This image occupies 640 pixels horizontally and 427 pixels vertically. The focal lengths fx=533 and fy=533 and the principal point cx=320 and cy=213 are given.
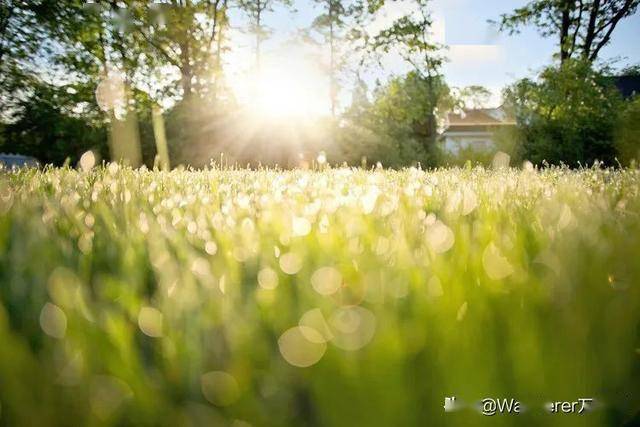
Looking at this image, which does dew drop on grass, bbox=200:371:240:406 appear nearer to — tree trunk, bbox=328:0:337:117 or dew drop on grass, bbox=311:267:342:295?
dew drop on grass, bbox=311:267:342:295

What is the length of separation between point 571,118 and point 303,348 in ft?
90.1

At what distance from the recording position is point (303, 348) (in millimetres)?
734

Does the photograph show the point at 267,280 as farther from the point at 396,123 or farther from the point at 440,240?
the point at 396,123

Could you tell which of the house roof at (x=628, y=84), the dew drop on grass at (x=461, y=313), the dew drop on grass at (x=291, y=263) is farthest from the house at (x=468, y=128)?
the dew drop on grass at (x=461, y=313)

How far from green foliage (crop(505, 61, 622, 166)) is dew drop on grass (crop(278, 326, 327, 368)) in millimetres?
25193

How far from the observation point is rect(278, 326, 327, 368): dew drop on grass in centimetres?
72

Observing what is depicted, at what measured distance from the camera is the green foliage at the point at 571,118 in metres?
24.4

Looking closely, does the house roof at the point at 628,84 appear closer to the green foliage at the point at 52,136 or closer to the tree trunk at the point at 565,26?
the tree trunk at the point at 565,26

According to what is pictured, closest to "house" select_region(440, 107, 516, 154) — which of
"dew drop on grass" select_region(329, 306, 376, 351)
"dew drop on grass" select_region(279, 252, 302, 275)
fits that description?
"dew drop on grass" select_region(279, 252, 302, 275)

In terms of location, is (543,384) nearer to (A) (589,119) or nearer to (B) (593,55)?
(A) (589,119)

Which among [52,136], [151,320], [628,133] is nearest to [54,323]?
[151,320]

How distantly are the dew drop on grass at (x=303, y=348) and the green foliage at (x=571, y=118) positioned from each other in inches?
992

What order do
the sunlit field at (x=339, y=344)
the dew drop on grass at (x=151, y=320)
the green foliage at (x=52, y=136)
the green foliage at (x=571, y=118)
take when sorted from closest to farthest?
1. the sunlit field at (x=339, y=344)
2. the dew drop on grass at (x=151, y=320)
3. the green foliage at (x=52, y=136)
4. the green foliage at (x=571, y=118)

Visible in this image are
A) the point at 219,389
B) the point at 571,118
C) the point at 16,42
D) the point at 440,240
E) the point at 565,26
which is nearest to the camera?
the point at 219,389
